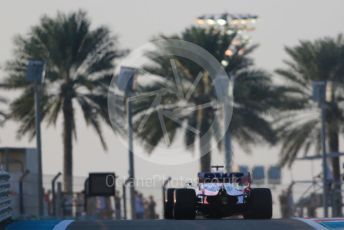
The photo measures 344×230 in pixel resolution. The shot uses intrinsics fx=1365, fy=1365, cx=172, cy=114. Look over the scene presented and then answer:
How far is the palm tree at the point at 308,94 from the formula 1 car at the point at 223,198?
28.4 m

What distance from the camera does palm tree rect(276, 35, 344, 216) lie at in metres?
55.1

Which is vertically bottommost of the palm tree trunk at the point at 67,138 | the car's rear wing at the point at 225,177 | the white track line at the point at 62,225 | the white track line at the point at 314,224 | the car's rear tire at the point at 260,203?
the white track line at the point at 314,224

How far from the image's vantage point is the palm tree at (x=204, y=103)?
177 feet

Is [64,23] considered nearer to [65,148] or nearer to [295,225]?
[65,148]

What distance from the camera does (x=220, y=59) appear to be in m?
54.2

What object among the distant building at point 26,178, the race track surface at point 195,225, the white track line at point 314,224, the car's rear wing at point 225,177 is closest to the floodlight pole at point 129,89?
the distant building at point 26,178

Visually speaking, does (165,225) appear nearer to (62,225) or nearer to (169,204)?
(62,225)

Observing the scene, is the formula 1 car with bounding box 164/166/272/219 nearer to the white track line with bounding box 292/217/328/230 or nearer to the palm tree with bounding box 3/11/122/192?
the white track line with bounding box 292/217/328/230

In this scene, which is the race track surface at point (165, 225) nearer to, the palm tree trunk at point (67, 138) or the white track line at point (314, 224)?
the white track line at point (314, 224)

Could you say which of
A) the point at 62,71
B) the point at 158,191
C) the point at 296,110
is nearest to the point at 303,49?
the point at 296,110

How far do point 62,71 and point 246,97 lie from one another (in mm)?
7603

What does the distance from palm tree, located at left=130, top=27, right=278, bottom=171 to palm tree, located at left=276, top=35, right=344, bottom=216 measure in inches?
43.3

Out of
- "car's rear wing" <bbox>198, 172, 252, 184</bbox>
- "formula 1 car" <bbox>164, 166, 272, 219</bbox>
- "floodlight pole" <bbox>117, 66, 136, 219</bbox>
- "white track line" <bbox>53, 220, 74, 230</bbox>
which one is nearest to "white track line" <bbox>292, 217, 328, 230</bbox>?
"formula 1 car" <bbox>164, 166, 272, 219</bbox>

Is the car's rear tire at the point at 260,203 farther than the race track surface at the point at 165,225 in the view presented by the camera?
Yes
